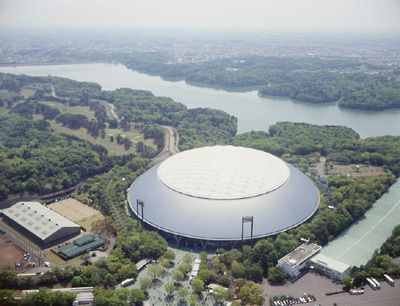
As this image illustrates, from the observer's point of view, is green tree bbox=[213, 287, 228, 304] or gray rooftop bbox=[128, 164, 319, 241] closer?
green tree bbox=[213, 287, 228, 304]

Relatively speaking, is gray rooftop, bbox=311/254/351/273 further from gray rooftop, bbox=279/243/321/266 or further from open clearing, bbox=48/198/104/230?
open clearing, bbox=48/198/104/230

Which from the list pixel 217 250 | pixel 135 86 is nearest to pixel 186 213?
pixel 217 250

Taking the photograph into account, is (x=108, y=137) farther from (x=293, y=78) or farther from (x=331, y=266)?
(x=293, y=78)

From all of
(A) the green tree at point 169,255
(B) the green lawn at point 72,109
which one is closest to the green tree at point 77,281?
(A) the green tree at point 169,255

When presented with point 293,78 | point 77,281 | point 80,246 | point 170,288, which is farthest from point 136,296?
point 293,78

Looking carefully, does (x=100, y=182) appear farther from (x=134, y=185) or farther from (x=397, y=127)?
(x=397, y=127)

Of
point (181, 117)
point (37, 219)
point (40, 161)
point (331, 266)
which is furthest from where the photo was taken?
point (181, 117)

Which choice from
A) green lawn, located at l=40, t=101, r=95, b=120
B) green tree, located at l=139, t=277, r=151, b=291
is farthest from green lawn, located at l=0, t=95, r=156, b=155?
green tree, located at l=139, t=277, r=151, b=291
